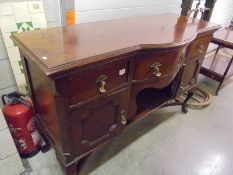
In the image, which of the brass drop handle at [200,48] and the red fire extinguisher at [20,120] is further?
the brass drop handle at [200,48]

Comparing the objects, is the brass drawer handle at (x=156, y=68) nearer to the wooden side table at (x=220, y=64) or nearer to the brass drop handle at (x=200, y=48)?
the brass drop handle at (x=200, y=48)

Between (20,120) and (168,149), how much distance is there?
107 centimetres

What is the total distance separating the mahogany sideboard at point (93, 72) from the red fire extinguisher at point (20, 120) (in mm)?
77

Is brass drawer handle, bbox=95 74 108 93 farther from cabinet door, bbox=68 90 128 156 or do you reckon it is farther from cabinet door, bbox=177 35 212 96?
cabinet door, bbox=177 35 212 96

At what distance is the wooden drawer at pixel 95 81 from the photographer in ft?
2.43

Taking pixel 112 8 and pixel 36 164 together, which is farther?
pixel 112 8

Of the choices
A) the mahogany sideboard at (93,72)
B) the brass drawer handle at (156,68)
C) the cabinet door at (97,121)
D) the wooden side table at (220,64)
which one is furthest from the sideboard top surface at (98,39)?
the wooden side table at (220,64)

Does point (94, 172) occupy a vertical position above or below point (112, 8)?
below

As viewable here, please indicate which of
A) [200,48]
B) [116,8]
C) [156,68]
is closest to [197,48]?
[200,48]

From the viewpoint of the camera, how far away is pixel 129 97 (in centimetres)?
105

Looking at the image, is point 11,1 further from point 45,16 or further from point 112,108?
point 112,108

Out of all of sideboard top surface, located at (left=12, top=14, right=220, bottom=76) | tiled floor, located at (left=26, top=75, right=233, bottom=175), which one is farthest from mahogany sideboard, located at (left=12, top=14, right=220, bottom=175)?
tiled floor, located at (left=26, top=75, right=233, bottom=175)

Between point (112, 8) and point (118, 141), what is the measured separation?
3.42 feet

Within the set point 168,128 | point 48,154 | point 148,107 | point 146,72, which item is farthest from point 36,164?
point 168,128
